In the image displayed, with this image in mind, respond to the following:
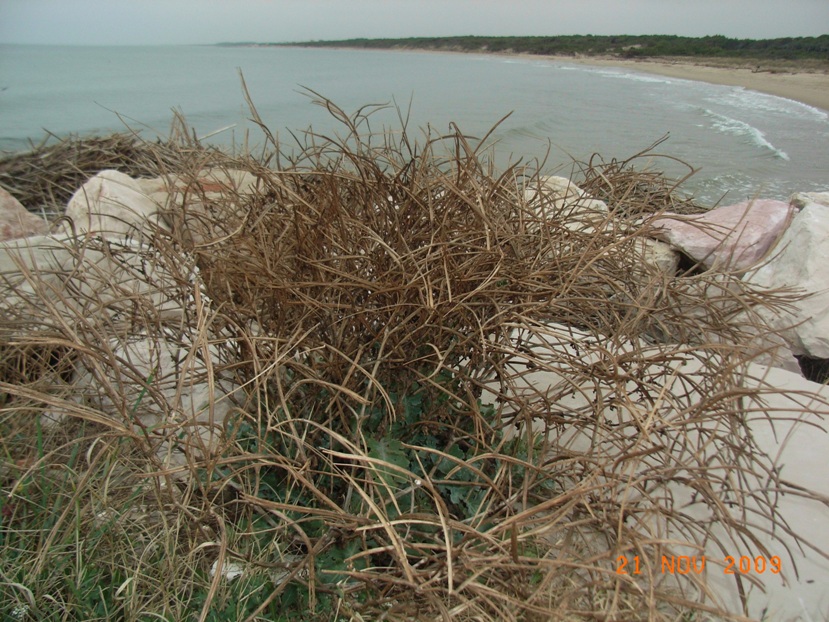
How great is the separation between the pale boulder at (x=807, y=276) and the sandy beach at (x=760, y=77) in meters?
16.6

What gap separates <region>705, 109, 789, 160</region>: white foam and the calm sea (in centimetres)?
2

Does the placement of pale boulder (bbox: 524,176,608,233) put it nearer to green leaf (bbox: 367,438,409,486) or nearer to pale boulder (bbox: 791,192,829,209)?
green leaf (bbox: 367,438,409,486)

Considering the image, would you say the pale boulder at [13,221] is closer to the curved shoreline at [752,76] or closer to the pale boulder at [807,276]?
the pale boulder at [807,276]

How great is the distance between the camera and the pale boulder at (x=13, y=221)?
3391 millimetres

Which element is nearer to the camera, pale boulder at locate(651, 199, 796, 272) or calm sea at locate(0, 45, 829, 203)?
pale boulder at locate(651, 199, 796, 272)

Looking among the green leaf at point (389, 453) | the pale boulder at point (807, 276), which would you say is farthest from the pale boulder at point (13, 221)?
the pale boulder at point (807, 276)

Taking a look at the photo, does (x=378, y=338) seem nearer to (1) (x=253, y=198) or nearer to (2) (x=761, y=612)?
(1) (x=253, y=198)

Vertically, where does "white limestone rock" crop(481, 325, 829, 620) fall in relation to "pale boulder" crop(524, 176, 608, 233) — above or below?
below

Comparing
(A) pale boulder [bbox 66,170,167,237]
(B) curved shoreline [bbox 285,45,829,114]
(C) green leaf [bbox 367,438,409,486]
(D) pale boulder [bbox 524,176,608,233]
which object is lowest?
(B) curved shoreline [bbox 285,45,829,114]

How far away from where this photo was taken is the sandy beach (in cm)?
2041

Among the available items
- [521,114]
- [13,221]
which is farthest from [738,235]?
[521,114]

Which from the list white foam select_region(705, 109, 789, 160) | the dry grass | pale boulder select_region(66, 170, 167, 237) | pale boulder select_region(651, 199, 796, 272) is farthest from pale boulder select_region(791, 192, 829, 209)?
white foam select_region(705, 109, 789, 160)

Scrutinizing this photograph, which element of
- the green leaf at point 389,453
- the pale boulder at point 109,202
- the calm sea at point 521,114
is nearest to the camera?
the green leaf at point 389,453

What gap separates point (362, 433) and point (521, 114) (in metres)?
16.1
